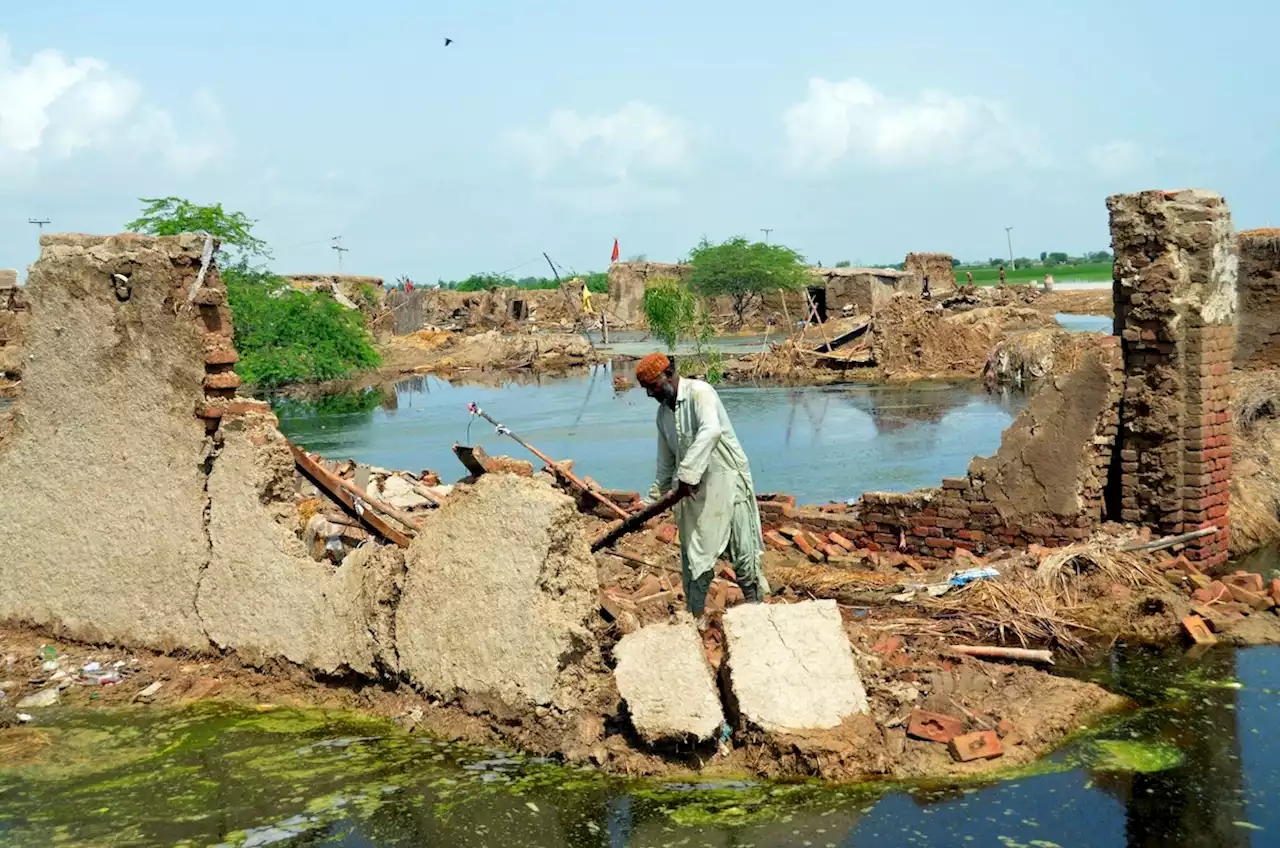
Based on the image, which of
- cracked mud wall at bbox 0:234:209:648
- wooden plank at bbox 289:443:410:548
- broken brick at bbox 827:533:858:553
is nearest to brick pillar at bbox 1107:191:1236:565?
broken brick at bbox 827:533:858:553

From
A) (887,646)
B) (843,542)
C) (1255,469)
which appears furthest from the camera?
(1255,469)

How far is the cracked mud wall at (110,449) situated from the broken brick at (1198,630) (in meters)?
5.80

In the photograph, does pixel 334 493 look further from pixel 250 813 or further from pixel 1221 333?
pixel 1221 333

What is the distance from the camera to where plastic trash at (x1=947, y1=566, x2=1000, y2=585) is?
770 cm

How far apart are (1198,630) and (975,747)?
2572 millimetres

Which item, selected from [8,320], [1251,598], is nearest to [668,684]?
[1251,598]

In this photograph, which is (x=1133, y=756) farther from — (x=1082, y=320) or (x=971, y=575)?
(x=1082, y=320)

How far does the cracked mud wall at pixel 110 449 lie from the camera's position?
659cm

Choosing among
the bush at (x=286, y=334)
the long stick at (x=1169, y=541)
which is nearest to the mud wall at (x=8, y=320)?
the bush at (x=286, y=334)

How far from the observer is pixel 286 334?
28531 mm

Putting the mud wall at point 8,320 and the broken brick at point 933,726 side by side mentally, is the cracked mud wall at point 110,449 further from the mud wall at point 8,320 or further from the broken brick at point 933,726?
the mud wall at point 8,320

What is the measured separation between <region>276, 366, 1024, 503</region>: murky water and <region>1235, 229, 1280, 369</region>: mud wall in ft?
11.3

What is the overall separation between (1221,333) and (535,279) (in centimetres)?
8969

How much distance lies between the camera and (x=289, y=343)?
94.0 feet
